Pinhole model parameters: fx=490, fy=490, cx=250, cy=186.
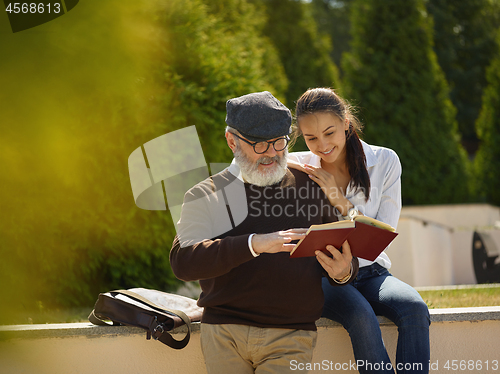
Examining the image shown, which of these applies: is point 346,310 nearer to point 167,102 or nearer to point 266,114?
point 266,114

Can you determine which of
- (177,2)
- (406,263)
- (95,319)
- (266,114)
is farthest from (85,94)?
(406,263)

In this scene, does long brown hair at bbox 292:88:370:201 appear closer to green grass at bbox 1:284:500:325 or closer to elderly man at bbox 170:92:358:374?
elderly man at bbox 170:92:358:374

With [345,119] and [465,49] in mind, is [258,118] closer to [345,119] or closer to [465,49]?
[345,119]

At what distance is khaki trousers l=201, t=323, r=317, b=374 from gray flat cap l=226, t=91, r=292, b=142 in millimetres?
903

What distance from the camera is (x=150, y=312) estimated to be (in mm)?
2604

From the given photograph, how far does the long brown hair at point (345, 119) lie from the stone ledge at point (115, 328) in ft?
2.55

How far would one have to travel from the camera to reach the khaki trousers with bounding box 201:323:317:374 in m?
2.22

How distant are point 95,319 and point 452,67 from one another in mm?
20143

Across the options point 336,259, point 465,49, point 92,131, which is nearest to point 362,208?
point 336,259

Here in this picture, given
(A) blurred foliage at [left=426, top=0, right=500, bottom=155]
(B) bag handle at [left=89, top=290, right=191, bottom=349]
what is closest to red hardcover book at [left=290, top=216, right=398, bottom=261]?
(B) bag handle at [left=89, top=290, right=191, bottom=349]

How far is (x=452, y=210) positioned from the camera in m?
11.7

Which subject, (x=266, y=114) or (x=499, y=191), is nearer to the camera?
(x=266, y=114)

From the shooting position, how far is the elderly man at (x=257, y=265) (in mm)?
2229

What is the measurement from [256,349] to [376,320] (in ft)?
2.10
